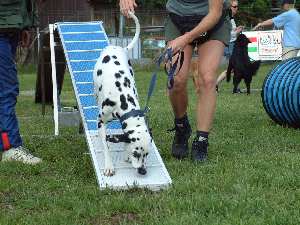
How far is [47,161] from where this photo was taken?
18.6ft

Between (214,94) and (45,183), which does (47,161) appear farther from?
(214,94)

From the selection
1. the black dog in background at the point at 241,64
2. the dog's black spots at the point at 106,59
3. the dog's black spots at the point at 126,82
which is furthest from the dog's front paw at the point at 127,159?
the black dog in background at the point at 241,64

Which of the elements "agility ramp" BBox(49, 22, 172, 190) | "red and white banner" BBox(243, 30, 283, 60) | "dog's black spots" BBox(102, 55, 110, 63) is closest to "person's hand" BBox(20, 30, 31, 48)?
"agility ramp" BBox(49, 22, 172, 190)

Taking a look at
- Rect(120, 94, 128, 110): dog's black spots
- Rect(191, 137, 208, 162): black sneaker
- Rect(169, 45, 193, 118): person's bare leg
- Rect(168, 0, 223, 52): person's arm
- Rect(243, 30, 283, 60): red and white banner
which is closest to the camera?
Rect(120, 94, 128, 110): dog's black spots

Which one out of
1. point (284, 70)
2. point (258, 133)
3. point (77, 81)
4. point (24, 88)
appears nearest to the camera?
point (77, 81)

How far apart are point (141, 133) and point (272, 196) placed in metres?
1.01

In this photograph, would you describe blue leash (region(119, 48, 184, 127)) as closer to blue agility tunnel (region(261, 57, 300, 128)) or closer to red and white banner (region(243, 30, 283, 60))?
blue agility tunnel (region(261, 57, 300, 128))

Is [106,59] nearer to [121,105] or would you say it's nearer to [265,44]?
[121,105]

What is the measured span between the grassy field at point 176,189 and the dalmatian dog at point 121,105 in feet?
0.92

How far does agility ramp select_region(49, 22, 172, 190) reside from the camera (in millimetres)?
4562

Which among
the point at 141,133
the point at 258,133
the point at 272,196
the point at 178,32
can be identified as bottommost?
the point at 258,133

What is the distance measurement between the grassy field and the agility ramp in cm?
12

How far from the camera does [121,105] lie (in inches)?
179

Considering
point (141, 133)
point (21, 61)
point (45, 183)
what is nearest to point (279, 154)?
point (141, 133)
